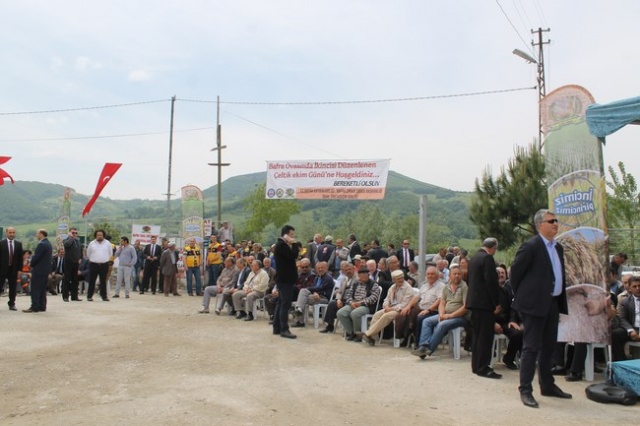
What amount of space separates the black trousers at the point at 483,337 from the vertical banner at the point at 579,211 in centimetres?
81

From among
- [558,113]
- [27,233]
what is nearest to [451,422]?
[558,113]

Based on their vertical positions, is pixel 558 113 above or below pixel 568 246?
above

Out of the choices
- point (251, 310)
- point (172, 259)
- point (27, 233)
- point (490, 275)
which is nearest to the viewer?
point (490, 275)

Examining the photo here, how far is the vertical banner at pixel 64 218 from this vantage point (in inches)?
Result: 800

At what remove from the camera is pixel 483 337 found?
6602 mm

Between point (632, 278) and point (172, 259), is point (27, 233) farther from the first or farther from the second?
point (632, 278)

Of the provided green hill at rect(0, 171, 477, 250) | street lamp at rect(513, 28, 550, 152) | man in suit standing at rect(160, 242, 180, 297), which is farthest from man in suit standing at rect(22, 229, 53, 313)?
street lamp at rect(513, 28, 550, 152)

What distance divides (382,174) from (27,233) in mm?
67297

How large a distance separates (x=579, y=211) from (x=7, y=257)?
34.6ft

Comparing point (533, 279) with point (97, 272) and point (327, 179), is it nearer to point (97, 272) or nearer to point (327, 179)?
point (97, 272)

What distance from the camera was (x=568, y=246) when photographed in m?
6.74

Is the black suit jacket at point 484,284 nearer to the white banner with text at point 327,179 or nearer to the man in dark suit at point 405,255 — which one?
the man in dark suit at point 405,255

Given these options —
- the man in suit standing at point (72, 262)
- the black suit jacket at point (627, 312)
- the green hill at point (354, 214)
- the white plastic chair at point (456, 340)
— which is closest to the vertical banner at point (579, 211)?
the black suit jacket at point (627, 312)

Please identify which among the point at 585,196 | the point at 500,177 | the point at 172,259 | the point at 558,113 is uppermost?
the point at 500,177
